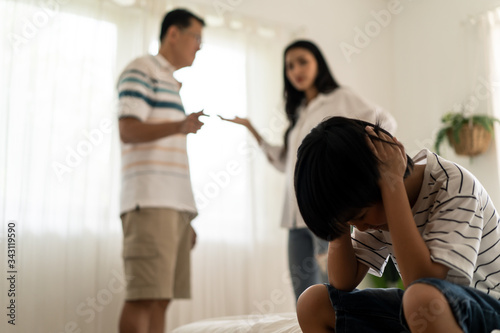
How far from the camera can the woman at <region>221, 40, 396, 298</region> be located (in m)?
2.21

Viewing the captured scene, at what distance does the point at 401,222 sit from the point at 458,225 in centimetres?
9

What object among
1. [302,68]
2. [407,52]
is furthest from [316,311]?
[407,52]

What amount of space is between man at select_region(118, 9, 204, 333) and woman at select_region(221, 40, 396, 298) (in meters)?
0.33

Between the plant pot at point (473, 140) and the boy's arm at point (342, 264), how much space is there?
6.94 feet

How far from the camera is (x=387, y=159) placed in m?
0.91

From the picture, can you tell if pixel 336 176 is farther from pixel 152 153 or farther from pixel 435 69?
pixel 435 69

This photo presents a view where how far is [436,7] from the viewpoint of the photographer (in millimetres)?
3352

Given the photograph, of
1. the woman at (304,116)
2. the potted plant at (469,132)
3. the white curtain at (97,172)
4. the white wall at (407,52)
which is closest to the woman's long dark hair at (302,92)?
the woman at (304,116)

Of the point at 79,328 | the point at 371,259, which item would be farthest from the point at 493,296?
the point at 79,328

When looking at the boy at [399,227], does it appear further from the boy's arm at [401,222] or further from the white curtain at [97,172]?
the white curtain at [97,172]

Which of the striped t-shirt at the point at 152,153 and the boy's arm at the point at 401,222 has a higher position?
the striped t-shirt at the point at 152,153

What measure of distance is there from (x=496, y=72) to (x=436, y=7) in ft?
2.09

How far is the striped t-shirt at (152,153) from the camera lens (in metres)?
1.80

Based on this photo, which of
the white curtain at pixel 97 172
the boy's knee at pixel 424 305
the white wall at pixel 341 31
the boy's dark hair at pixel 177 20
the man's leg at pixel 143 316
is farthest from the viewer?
the white wall at pixel 341 31
